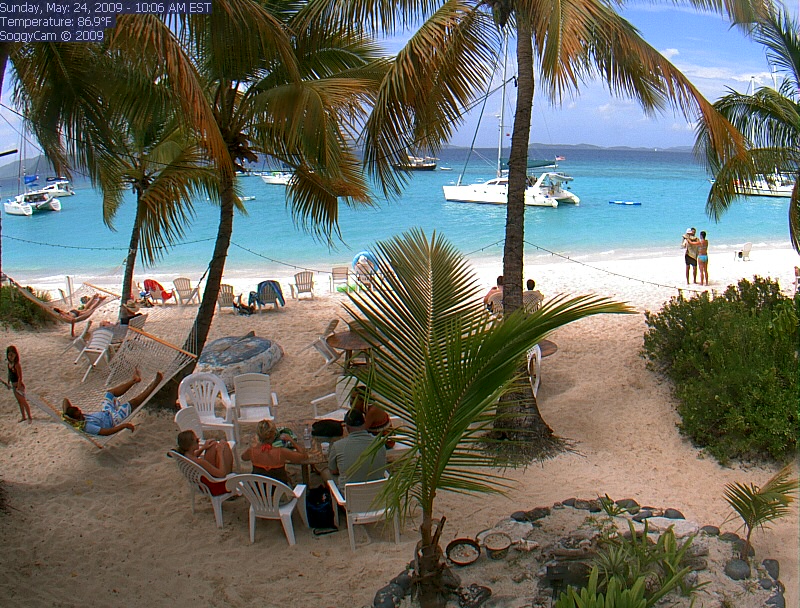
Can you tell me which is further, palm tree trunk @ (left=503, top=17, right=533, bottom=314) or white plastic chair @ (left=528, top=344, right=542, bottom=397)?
white plastic chair @ (left=528, top=344, right=542, bottom=397)

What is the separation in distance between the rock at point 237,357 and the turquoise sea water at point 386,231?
829 centimetres

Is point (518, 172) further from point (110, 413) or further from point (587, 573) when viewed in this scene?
point (110, 413)

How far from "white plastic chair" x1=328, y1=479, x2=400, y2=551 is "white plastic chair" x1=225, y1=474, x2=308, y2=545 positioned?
0.36 metres

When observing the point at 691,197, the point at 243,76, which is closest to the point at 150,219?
the point at 243,76

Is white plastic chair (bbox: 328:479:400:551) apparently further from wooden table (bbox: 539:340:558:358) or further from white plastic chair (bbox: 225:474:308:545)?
wooden table (bbox: 539:340:558:358)

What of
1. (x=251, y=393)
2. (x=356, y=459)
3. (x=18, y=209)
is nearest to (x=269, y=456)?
(x=356, y=459)

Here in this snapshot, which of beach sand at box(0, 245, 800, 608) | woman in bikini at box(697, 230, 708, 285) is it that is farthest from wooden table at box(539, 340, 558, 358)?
woman in bikini at box(697, 230, 708, 285)

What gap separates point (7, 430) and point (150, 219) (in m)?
2.69

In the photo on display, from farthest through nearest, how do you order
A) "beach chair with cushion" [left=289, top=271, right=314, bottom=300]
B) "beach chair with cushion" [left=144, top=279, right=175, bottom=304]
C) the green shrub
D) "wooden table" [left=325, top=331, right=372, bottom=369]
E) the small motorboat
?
the small motorboat, "beach chair with cushion" [left=144, top=279, right=175, bottom=304], "beach chair with cushion" [left=289, top=271, right=314, bottom=300], the green shrub, "wooden table" [left=325, top=331, right=372, bottom=369]

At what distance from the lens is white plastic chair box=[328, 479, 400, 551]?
4.63 meters

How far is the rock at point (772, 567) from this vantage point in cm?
401

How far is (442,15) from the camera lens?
19.1 feet

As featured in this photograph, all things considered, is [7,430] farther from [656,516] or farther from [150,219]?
[656,516]

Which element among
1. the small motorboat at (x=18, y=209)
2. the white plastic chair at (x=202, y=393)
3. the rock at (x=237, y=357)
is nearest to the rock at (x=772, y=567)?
the white plastic chair at (x=202, y=393)
